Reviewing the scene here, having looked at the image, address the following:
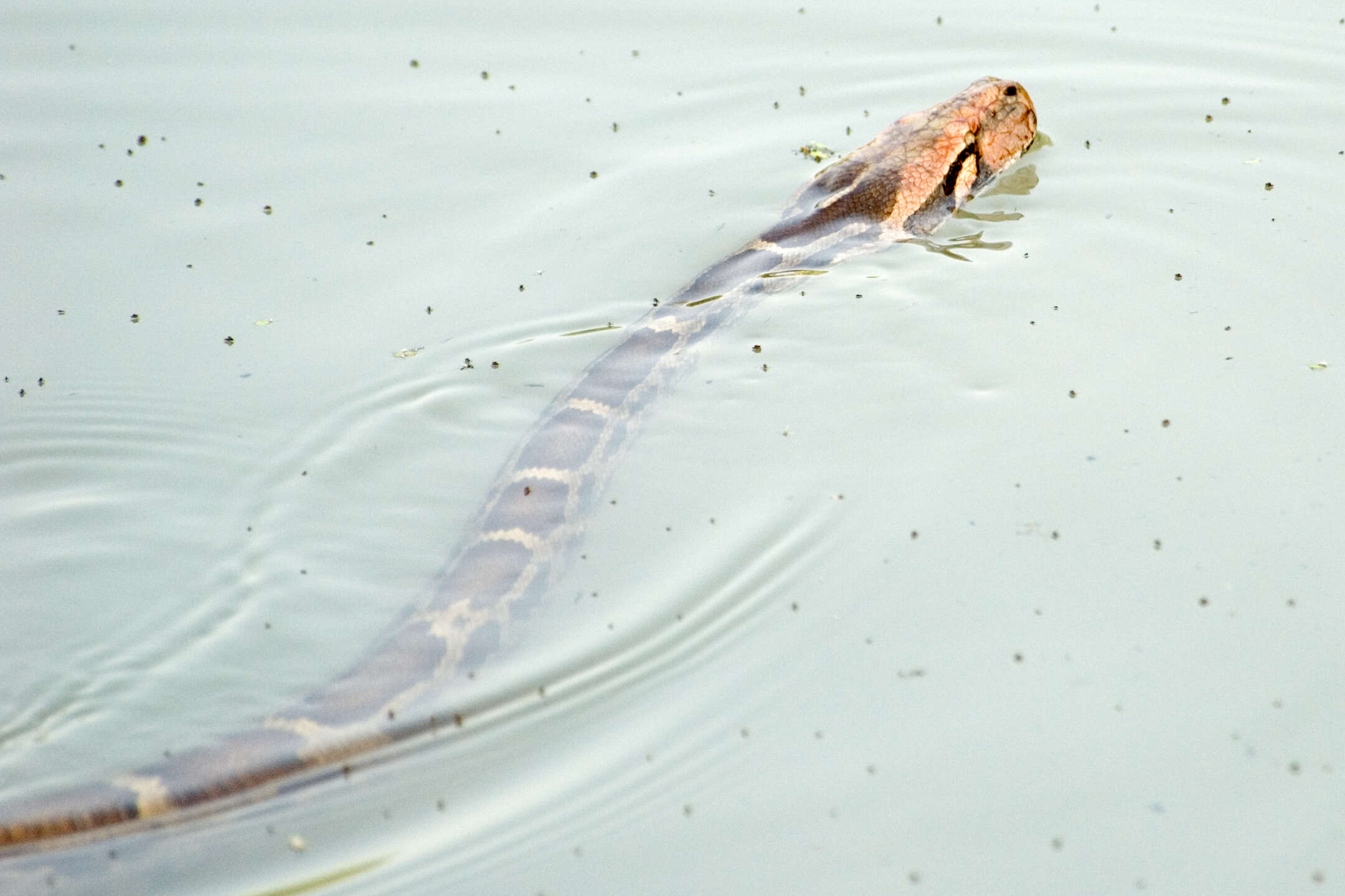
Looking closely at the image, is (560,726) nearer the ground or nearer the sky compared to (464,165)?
nearer the ground

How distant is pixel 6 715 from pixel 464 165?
5631 mm

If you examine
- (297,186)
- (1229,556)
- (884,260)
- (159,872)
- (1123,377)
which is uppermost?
(297,186)

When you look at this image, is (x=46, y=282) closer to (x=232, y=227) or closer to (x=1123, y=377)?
(x=232, y=227)

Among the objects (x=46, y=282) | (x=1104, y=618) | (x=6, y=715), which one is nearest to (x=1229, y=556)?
(x=1104, y=618)

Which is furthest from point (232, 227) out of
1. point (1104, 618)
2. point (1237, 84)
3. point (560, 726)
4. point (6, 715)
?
point (1237, 84)

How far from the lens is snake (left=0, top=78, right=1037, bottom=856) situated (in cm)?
531

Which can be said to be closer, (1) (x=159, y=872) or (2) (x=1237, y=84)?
(1) (x=159, y=872)

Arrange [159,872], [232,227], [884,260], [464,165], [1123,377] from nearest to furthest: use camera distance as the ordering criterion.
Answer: [159,872]
[1123,377]
[884,260]
[232,227]
[464,165]

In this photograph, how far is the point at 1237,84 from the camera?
10617mm

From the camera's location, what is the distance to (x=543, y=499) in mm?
6766

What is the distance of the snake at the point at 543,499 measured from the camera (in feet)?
17.4

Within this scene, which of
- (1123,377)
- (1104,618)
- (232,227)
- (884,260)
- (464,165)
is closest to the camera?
(1104,618)

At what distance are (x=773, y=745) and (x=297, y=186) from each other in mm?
6296

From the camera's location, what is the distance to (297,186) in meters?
9.80
